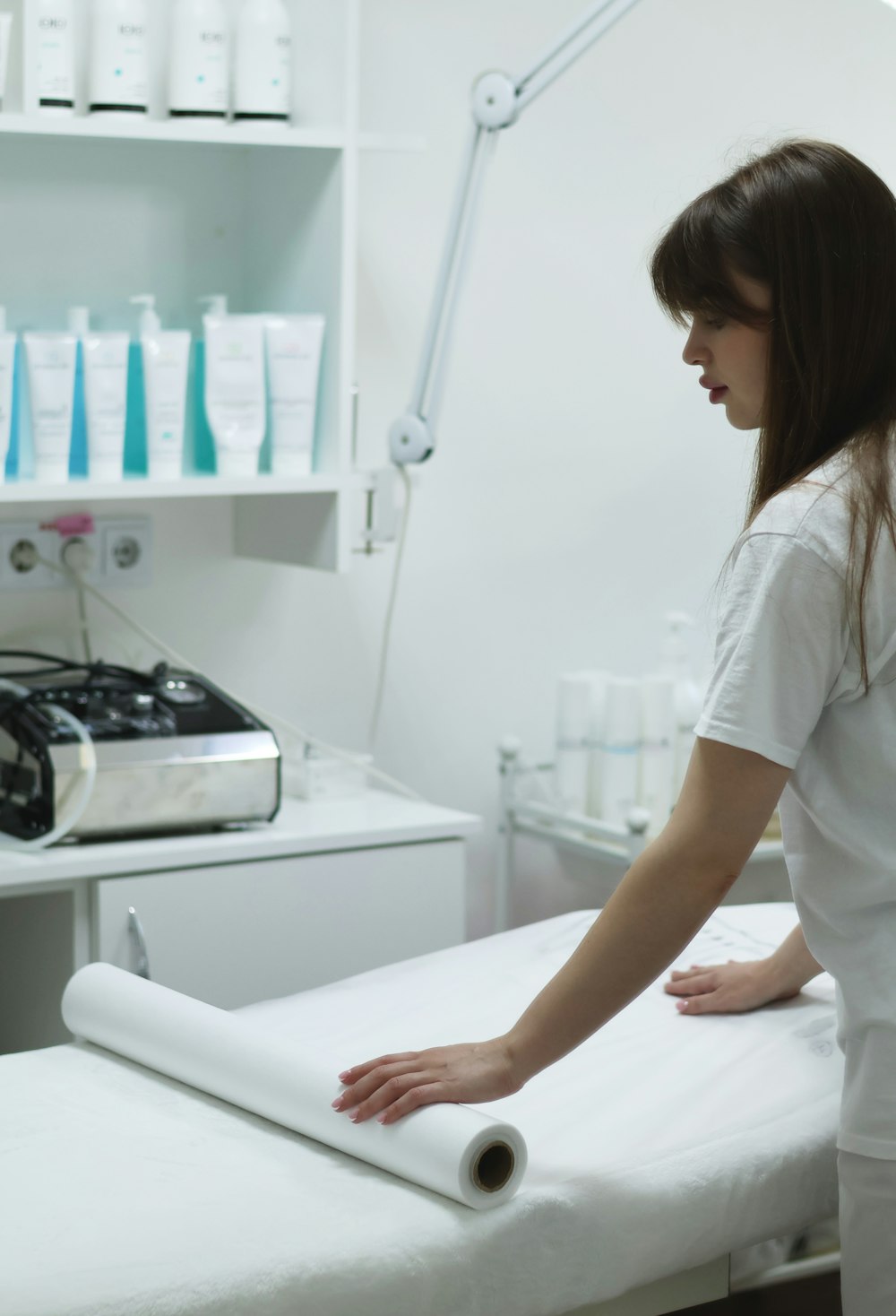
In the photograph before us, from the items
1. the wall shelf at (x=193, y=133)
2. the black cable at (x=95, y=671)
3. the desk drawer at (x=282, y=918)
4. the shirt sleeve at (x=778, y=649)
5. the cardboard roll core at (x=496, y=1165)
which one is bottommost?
the desk drawer at (x=282, y=918)

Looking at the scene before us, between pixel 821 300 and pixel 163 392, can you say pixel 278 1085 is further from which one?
pixel 163 392

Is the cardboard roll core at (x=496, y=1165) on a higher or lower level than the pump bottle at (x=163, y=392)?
lower

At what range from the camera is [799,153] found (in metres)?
0.98

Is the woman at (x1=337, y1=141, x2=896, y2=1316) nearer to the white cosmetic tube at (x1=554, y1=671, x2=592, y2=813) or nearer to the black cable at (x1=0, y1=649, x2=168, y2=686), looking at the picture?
the black cable at (x1=0, y1=649, x2=168, y2=686)

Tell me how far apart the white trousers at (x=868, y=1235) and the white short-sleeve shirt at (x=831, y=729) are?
0.07ft

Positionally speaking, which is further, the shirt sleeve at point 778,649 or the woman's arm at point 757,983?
the woman's arm at point 757,983

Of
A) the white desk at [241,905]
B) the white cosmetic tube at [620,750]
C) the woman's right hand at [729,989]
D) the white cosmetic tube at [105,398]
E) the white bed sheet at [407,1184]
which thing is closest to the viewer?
the white bed sheet at [407,1184]

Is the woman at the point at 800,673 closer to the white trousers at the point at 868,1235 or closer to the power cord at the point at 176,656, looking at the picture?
the white trousers at the point at 868,1235

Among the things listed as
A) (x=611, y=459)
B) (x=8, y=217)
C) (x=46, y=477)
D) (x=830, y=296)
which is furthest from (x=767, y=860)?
(x=830, y=296)

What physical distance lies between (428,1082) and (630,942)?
0.18m

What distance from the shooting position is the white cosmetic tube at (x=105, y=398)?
1.87 meters

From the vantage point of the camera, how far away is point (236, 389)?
1949 millimetres

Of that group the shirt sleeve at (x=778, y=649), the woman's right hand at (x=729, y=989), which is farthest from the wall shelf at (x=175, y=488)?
the shirt sleeve at (x=778, y=649)

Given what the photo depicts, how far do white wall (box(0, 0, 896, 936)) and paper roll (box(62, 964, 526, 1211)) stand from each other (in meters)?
1.00
